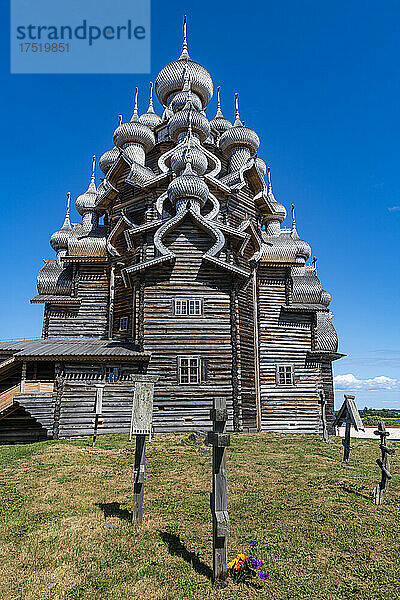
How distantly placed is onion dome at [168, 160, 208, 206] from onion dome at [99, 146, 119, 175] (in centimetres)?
1141

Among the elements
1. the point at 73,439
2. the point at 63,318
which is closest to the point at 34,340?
the point at 63,318

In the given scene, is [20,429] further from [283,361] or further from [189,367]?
[283,361]

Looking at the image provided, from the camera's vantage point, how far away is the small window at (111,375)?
1944 cm

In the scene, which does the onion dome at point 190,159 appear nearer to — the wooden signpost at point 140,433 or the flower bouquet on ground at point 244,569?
the wooden signpost at point 140,433

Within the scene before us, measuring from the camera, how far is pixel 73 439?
17984 millimetres

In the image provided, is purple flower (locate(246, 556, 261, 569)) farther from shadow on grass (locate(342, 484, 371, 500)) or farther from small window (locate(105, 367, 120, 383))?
small window (locate(105, 367, 120, 383))

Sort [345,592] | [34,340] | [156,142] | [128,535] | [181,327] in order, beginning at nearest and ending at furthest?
1. [345,592]
2. [128,535]
3. [181,327]
4. [34,340]
5. [156,142]

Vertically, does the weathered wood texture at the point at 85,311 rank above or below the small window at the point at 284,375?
above

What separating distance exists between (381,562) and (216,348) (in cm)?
1448

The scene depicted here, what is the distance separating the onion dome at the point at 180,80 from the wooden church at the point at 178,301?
0.11 meters

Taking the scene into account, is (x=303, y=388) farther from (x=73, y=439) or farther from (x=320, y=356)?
(x=73, y=439)

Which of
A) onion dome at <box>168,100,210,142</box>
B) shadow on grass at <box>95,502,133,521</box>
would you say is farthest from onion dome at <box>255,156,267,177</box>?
shadow on grass at <box>95,502,133,521</box>

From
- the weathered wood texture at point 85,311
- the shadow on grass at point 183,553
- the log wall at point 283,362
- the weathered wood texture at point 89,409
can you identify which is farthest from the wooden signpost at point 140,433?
the weathered wood texture at point 85,311

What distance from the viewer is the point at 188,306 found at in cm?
2089
